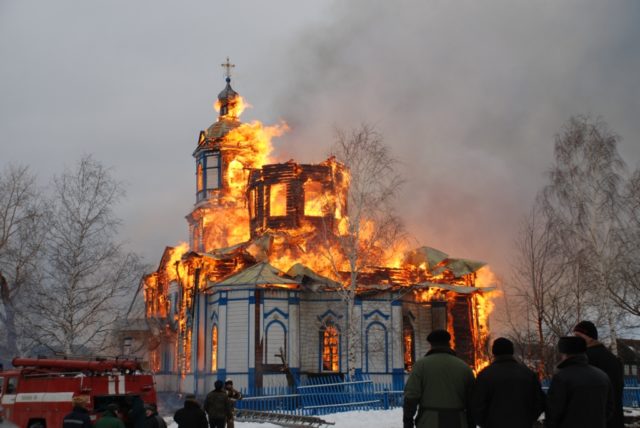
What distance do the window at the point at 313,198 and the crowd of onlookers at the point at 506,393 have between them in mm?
32952

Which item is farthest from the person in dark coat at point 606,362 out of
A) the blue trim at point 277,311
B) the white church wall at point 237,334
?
the blue trim at point 277,311

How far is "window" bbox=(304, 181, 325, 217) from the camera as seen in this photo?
40375mm

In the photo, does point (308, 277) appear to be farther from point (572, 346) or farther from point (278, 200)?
point (572, 346)

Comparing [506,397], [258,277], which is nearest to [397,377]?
[258,277]

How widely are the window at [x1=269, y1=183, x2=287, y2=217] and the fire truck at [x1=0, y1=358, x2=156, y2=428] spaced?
22.4 meters

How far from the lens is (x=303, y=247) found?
39219 mm

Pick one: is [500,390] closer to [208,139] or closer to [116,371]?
[116,371]

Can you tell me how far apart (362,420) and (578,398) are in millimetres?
17990

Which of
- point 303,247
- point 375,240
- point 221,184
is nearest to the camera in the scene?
point 375,240

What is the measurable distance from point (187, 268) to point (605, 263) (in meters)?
21.7

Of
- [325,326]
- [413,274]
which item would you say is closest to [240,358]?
[325,326]

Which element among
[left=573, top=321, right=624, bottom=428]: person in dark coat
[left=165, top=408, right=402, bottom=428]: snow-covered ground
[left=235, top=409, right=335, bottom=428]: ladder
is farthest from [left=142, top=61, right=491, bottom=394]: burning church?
[left=573, top=321, right=624, bottom=428]: person in dark coat

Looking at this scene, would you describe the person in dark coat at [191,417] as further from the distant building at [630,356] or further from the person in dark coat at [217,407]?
the distant building at [630,356]

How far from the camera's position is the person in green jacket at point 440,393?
709cm
